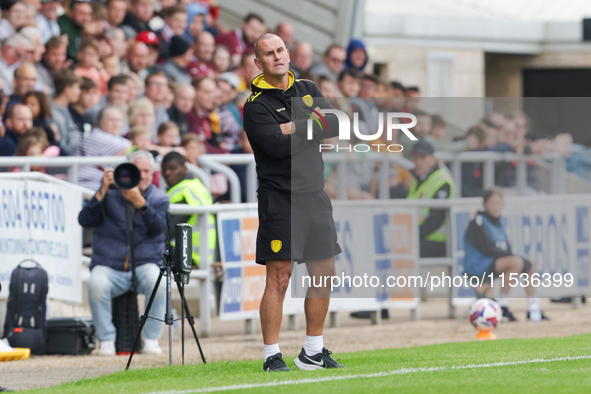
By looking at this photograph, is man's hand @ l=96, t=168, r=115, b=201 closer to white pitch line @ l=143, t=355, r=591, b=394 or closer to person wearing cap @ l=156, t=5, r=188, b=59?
white pitch line @ l=143, t=355, r=591, b=394

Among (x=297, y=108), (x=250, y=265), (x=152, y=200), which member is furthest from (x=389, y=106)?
(x=297, y=108)

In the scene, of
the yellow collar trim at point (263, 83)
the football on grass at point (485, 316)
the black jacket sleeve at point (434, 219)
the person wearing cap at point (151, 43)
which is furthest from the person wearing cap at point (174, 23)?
the yellow collar trim at point (263, 83)

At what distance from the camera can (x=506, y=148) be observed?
43.2 ft

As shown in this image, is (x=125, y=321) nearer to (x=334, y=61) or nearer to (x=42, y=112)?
(x=42, y=112)

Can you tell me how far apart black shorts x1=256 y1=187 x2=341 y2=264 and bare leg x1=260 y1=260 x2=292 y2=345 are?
0.07 meters

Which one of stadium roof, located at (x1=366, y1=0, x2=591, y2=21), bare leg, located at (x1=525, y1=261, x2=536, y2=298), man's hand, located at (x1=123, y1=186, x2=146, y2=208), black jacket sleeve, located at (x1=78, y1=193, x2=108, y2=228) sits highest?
stadium roof, located at (x1=366, y1=0, x2=591, y2=21)

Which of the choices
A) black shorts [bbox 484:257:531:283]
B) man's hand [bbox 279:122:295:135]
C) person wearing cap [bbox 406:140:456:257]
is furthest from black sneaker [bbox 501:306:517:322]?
man's hand [bbox 279:122:295:135]

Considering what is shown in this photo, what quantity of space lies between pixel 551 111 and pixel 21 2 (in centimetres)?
594

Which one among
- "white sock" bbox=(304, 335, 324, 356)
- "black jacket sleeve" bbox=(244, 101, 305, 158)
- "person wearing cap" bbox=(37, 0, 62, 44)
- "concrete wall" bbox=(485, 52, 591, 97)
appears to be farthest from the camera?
"concrete wall" bbox=(485, 52, 591, 97)

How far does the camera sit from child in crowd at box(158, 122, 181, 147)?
38.8 feet

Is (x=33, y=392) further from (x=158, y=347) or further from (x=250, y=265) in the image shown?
(x=250, y=265)

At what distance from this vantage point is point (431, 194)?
41.4ft

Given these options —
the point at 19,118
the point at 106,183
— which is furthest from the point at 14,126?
the point at 106,183

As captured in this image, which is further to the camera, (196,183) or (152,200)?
(196,183)
